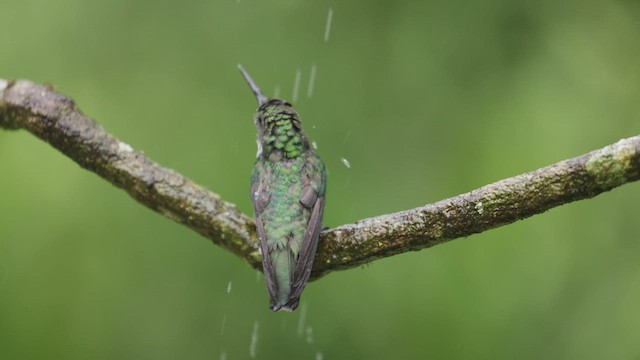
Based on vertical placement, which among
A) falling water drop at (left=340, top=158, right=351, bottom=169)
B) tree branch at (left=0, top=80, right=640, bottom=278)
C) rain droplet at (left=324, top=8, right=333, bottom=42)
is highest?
rain droplet at (left=324, top=8, right=333, bottom=42)

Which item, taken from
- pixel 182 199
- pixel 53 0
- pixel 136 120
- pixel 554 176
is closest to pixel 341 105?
pixel 136 120

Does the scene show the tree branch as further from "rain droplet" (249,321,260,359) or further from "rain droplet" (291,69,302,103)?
"rain droplet" (291,69,302,103)

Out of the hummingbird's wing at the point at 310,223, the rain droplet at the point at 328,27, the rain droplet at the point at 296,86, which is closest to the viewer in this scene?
the hummingbird's wing at the point at 310,223

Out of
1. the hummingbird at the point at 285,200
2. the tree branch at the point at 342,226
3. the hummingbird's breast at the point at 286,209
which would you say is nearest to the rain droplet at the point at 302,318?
the hummingbird at the point at 285,200

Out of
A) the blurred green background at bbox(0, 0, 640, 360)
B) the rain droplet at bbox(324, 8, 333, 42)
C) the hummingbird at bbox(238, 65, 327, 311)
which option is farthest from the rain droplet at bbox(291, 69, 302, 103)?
the hummingbird at bbox(238, 65, 327, 311)

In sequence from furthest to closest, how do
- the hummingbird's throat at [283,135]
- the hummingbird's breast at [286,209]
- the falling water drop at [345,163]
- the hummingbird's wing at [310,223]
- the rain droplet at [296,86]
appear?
the rain droplet at [296,86]
the falling water drop at [345,163]
the hummingbird's throat at [283,135]
the hummingbird's breast at [286,209]
the hummingbird's wing at [310,223]

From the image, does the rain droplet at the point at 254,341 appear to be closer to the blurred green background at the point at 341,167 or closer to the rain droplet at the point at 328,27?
the blurred green background at the point at 341,167
